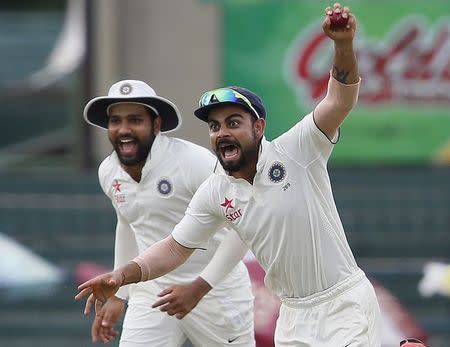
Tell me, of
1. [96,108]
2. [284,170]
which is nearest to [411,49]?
[96,108]

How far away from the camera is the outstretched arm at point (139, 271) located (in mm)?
5832

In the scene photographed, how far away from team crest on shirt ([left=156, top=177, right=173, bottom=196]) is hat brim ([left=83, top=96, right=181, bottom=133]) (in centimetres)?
32

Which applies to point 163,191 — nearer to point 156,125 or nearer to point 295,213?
point 156,125

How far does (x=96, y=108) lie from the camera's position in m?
7.16

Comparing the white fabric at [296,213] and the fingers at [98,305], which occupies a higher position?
the white fabric at [296,213]

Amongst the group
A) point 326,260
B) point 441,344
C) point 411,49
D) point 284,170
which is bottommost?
point 441,344

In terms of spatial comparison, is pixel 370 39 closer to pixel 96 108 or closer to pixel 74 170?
pixel 74 170

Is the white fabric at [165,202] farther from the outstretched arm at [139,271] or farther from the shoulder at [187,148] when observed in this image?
the outstretched arm at [139,271]

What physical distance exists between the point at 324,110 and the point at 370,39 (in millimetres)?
8019

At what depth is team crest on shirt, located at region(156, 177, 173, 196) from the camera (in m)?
6.97

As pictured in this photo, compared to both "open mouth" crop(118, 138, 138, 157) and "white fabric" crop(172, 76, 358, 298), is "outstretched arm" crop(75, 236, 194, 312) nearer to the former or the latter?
"white fabric" crop(172, 76, 358, 298)

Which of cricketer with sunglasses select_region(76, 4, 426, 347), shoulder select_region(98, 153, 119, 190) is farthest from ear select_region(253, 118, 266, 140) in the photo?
shoulder select_region(98, 153, 119, 190)

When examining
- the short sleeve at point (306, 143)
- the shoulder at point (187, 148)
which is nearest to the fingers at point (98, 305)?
the shoulder at point (187, 148)

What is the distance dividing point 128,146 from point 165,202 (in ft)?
1.09
